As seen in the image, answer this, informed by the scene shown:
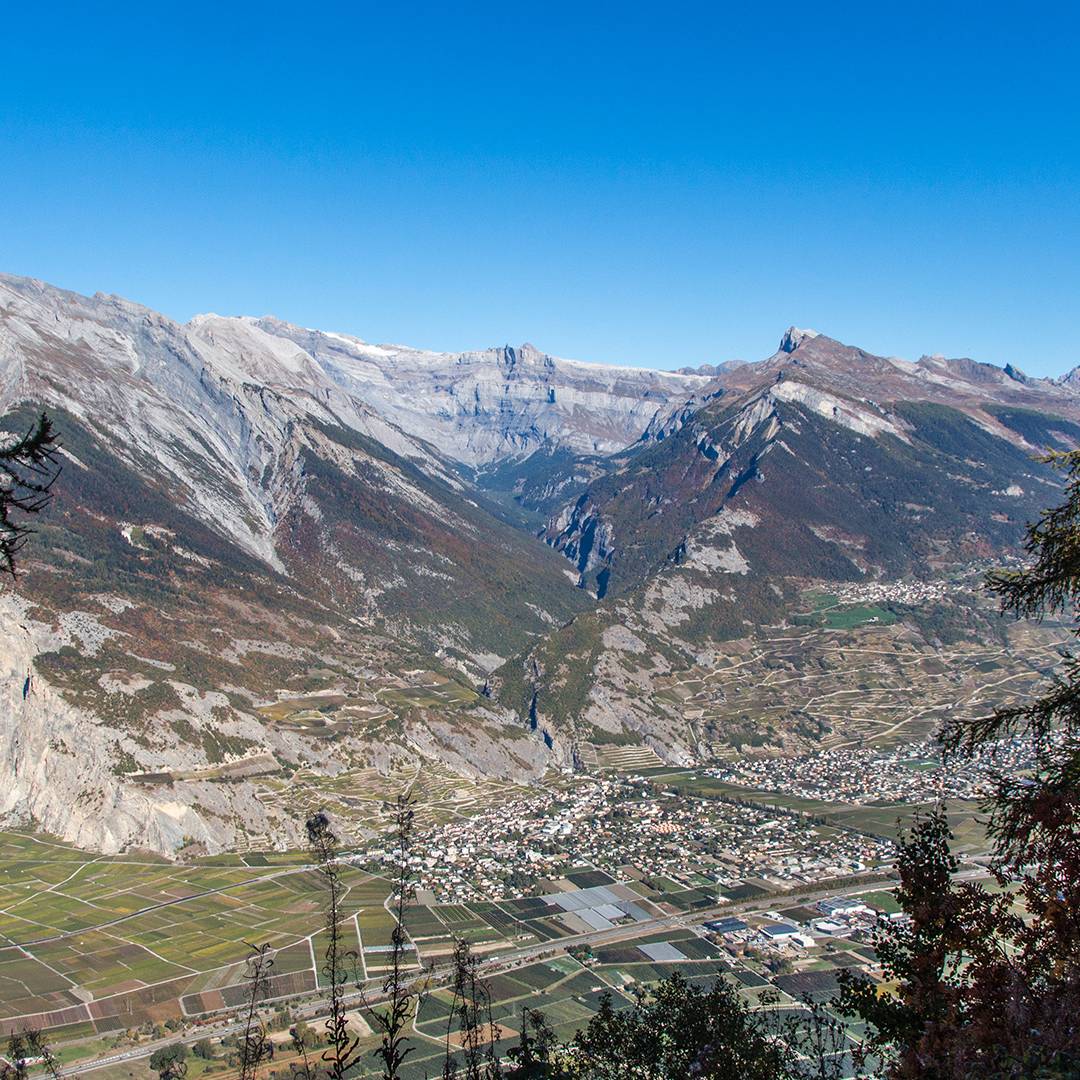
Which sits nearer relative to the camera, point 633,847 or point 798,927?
point 798,927

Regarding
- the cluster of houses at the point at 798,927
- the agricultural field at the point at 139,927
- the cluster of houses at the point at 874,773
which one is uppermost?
the agricultural field at the point at 139,927

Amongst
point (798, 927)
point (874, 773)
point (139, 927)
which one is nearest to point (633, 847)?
point (798, 927)

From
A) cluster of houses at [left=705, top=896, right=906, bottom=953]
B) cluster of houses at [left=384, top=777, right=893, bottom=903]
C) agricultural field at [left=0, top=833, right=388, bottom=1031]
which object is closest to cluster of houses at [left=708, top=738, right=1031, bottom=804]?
cluster of houses at [left=384, top=777, right=893, bottom=903]

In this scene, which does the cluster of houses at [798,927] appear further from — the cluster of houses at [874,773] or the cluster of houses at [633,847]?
the cluster of houses at [874,773]

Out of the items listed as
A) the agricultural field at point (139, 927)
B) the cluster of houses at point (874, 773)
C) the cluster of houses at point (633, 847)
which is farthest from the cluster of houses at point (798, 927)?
the cluster of houses at point (874, 773)

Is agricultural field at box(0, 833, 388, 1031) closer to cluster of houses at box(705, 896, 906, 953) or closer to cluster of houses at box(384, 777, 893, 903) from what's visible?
cluster of houses at box(384, 777, 893, 903)

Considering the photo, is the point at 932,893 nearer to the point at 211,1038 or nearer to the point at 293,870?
the point at 211,1038

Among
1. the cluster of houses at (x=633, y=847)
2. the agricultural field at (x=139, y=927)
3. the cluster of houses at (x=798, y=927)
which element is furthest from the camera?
the cluster of houses at (x=633, y=847)

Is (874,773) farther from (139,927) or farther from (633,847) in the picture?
(139,927)

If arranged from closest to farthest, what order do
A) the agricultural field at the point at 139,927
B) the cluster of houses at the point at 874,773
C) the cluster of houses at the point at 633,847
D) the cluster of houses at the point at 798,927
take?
1. the agricultural field at the point at 139,927
2. the cluster of houses at the point at 798,927
3. the cluster of houses at the point at 633,847
4. the cluster of houses at the point at 874,773

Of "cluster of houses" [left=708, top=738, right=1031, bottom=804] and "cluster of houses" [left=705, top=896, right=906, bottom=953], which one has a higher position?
"cluster of houses" [left=705, top=896, right=906, bottom=953]

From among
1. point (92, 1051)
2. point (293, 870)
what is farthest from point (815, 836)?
point (92, 1051)
